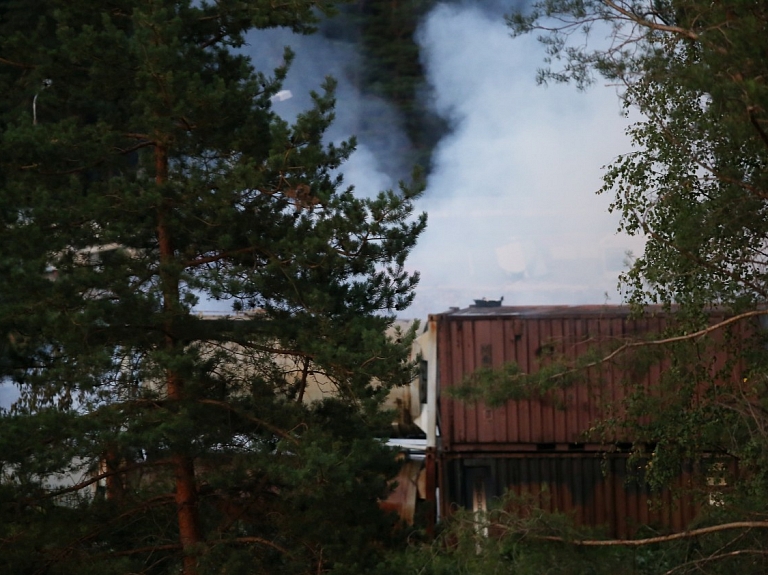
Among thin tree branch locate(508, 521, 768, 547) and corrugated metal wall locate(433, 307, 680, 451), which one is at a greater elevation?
corrugated metal wall locate(433, 307, 680, 451)

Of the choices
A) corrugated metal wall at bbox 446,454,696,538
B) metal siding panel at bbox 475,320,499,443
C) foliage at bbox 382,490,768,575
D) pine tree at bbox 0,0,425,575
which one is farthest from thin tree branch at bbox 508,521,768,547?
metal siding panel at bbox 475,320,499,443

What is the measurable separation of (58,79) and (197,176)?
1749 millimetres

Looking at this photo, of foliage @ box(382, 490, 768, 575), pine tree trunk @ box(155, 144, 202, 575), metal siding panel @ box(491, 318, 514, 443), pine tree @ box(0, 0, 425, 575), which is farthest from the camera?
metal siding panel @ box(491, 318, 514, 443)

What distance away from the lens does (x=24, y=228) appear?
7.14 meters

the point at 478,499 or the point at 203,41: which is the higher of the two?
the point at 203,41

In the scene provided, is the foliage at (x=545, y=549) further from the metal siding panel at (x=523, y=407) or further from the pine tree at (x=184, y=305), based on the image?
the metal siding panel at (x=523, y=407)

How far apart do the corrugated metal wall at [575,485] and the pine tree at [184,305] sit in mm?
5096

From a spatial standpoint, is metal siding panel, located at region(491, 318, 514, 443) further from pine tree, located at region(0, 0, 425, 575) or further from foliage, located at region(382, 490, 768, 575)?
pine tree, located at region(0, 0, 425, 575)

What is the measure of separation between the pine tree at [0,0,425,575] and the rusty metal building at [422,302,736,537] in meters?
4.80

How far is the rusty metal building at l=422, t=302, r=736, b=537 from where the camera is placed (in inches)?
488

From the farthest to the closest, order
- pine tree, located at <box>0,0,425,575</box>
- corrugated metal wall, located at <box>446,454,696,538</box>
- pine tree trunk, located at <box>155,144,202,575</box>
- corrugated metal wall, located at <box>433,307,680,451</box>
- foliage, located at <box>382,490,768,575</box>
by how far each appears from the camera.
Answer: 1. corrugated metal wall, located at <box>433,307,680,451</box>
2. corrugated metal wall, located at <box>446,454,696,538</box>
3. pine tree trunk, located at <box>155,144,202,575</box>
4. foliage, located at <box>382,490,768,575</box>
5. pine tree, located at <box>0,0,425,575</box>

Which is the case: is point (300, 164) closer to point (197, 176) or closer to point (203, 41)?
point (197, 176)

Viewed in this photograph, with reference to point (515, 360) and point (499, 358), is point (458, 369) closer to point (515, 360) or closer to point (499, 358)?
point (499, 358)

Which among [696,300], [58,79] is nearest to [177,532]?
[58,79]
